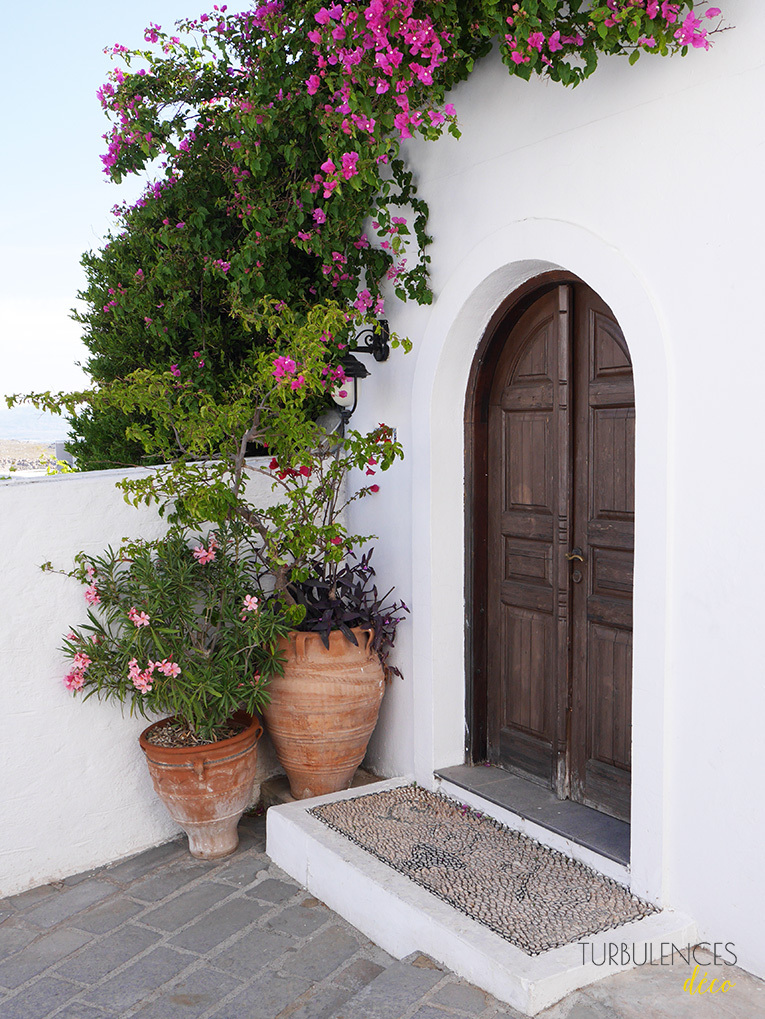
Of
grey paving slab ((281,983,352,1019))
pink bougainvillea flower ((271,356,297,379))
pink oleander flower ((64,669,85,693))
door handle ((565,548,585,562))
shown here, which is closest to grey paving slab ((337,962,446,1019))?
grey paving slab ((281,983,352,1019))

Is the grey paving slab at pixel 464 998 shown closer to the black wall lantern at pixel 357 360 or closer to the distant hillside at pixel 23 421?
the black wall lantern at pixel 357 360

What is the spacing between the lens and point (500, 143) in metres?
3.53

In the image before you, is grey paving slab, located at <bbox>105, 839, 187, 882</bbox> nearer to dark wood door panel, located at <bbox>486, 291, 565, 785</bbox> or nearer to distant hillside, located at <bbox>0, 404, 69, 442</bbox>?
dark wood door panel, located at <bbox>486, 291, 565, 785</bbox>

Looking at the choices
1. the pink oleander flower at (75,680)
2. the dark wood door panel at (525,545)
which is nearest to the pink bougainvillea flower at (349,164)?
the dark wood door panel at (525,545)

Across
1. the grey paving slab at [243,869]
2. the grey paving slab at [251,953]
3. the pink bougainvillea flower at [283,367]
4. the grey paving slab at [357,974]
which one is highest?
the pink bougainvillea flower at [283,367]

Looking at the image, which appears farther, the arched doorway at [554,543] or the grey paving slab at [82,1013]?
the arched doorway at [554,543]

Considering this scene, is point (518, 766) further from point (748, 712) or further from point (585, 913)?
point (748, 712)

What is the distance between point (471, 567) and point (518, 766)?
1.00 m

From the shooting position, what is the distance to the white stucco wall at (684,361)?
2.60 meters

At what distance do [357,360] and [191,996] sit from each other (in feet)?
9.67

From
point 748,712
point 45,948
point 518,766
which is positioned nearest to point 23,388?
point 45,948

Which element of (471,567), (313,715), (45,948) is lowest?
(45,948)

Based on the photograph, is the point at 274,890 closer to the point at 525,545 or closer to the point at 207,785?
the point at 207,785

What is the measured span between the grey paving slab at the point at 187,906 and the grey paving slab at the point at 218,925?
58 millimetres
